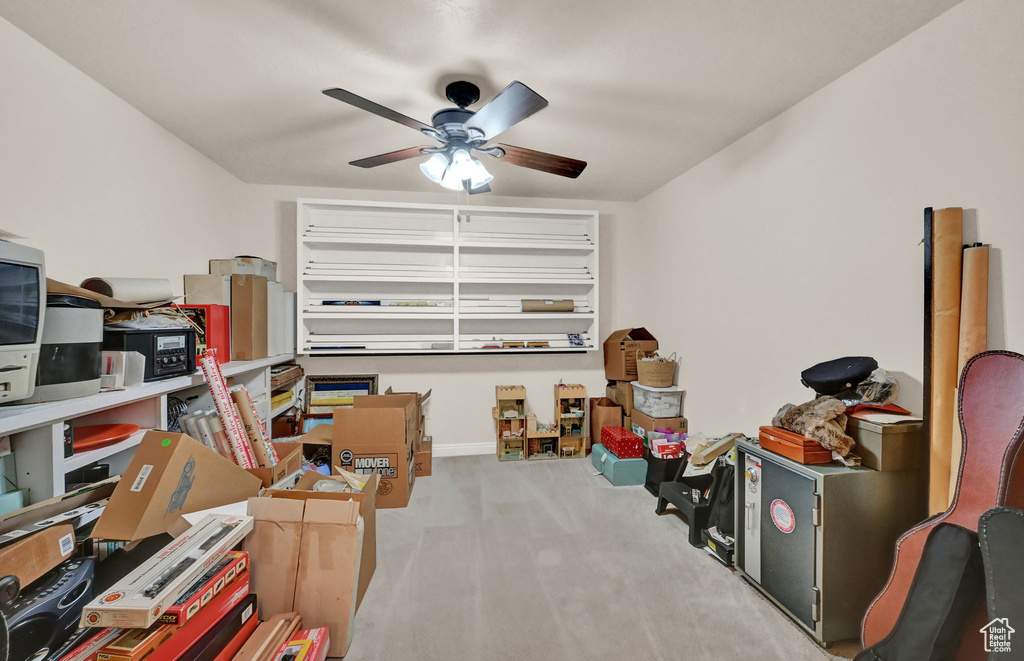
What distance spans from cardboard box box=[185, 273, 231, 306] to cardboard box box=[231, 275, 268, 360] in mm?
58

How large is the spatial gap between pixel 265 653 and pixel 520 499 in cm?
177

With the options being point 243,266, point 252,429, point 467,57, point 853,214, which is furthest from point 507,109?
point 243,266

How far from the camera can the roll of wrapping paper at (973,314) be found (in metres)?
1.43

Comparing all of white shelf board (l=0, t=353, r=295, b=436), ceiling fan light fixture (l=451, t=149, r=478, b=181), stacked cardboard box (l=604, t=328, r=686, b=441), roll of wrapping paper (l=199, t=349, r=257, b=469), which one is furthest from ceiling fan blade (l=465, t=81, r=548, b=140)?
stacked cardboard box (l=604, t=328, r=686, b=441)

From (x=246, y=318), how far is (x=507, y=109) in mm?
2271

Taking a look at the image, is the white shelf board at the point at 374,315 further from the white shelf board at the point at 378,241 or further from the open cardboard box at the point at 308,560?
the open cardboard box at the point at 308,560

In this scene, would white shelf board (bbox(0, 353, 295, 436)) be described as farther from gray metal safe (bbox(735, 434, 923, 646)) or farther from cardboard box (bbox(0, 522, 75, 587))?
gray metal safe (bbox(735, 434, 923, 646))

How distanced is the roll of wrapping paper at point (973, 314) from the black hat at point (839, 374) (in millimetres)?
297

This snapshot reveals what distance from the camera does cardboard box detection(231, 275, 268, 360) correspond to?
8.87ft

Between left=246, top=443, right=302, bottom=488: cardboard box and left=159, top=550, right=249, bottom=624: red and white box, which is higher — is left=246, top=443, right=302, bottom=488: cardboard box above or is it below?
above

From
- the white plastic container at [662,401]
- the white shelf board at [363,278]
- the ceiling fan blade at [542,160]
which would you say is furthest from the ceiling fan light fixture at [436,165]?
the white plastic container at [662,401]

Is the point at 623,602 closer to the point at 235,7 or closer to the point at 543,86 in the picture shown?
the point at 543,86

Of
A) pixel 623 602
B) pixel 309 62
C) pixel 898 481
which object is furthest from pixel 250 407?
pixel 898 481

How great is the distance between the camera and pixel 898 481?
1586 millimetres
